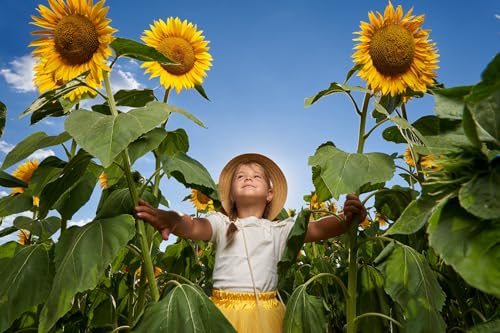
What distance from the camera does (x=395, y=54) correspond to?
1.88 metres

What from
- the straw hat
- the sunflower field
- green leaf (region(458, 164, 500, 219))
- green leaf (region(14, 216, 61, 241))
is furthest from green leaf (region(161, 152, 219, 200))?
green leaf (region(458, 164, 500, 219))

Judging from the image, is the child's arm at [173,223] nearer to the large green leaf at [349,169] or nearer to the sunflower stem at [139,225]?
the sunflower stem at [139,225]

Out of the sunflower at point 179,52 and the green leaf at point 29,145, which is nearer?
the green leaf at point 29,145

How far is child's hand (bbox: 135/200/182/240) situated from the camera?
163cm

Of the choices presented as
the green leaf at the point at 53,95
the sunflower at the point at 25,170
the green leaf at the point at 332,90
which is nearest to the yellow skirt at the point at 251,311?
the green leaf at the point at 332,90

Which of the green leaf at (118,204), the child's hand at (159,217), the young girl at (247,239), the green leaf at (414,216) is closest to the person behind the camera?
the green leaf at (414,216)

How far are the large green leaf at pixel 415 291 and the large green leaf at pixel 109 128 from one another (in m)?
0.86

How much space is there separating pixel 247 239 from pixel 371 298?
560 mm

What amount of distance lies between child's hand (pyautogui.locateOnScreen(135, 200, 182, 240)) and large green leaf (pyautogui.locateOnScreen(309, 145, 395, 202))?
0.55 m

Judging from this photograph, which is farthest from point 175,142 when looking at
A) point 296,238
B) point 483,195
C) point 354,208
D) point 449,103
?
point 483,195

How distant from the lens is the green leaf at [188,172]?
5.11 feet

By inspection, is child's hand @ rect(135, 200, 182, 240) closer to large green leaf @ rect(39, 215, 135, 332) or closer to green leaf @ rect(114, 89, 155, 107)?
large green leaf @ rect(39, 215, 135, 332)

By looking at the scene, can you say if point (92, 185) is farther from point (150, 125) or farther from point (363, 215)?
point (363, 215)

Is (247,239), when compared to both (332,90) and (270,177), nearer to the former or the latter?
(270,177)
